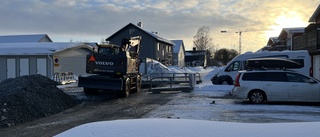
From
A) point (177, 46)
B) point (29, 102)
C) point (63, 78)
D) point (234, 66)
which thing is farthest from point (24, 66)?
point (177, 46)

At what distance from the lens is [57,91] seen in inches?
650

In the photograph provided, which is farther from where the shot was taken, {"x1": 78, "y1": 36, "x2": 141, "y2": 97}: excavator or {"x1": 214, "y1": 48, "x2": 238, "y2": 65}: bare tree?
{"x1": 214, "y1": 48, "x2": 238, "y2": 65}: bare tree

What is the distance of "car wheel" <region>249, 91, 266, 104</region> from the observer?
1488 centimetres

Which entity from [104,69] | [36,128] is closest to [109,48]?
[104,69]

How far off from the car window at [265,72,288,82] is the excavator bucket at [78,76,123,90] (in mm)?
7404

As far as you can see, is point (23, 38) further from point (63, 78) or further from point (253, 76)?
point (253, 76)

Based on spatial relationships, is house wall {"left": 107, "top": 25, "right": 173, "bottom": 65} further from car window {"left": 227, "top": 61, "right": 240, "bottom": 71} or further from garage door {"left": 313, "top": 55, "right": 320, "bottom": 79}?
car window {"left": 227, "top": 61, "right": 240, "bottom": 71}

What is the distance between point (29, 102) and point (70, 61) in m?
24.0

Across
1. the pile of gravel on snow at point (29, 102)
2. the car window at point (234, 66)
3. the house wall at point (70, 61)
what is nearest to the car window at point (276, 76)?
the car window at point (234, 66)

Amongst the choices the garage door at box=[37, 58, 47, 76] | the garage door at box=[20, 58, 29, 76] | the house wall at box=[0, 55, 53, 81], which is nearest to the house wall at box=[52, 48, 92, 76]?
the house wall at box=[0, 55, 53, 81]

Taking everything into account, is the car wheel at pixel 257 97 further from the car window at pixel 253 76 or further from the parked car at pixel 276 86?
the car window at pixel 253 76

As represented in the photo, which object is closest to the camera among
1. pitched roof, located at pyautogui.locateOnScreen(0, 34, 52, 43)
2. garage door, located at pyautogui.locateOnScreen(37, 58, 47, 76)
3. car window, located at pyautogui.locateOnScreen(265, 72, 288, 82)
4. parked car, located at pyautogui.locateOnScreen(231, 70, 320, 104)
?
parked car, located at pyautogui.locateOnScreen(231, 70, 320, 104)

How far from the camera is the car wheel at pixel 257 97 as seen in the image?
1488 cm

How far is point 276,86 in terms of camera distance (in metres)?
14.7
